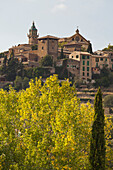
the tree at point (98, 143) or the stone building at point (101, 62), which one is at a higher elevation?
the stone building at point (101, 62)

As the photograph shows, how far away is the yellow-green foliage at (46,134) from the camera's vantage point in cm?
2016

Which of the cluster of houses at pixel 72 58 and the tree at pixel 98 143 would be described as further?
the cluster of houses at pixel 72 58

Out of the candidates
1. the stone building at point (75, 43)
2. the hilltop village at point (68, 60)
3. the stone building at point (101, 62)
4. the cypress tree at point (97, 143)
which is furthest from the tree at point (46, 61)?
the cypress tree at point (97, 143)

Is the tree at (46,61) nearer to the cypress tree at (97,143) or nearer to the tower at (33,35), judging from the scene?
the tower at (33,35)

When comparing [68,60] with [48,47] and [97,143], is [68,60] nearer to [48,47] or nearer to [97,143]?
[48,47]

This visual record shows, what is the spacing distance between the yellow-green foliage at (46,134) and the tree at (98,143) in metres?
0.78

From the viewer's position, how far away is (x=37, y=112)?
24172 millimetres

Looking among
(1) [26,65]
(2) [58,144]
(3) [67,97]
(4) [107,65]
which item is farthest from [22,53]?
(2) [58,144]

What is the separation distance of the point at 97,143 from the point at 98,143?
8cm

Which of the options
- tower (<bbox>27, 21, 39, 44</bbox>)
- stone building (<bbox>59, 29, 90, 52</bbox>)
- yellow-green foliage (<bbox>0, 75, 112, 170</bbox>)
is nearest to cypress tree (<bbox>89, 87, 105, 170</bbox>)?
yellow-green foliage (<bbox>0, 75, 112, 170</bbox>)

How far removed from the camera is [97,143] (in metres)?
21.1

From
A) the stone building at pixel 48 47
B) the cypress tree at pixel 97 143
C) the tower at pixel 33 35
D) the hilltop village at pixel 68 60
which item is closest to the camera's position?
the cypress tree at pixel 97 143

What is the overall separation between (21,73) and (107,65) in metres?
23.4

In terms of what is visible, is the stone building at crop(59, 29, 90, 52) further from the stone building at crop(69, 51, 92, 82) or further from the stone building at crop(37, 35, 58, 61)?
the stone building at crop(69, 51, 92, 82)
